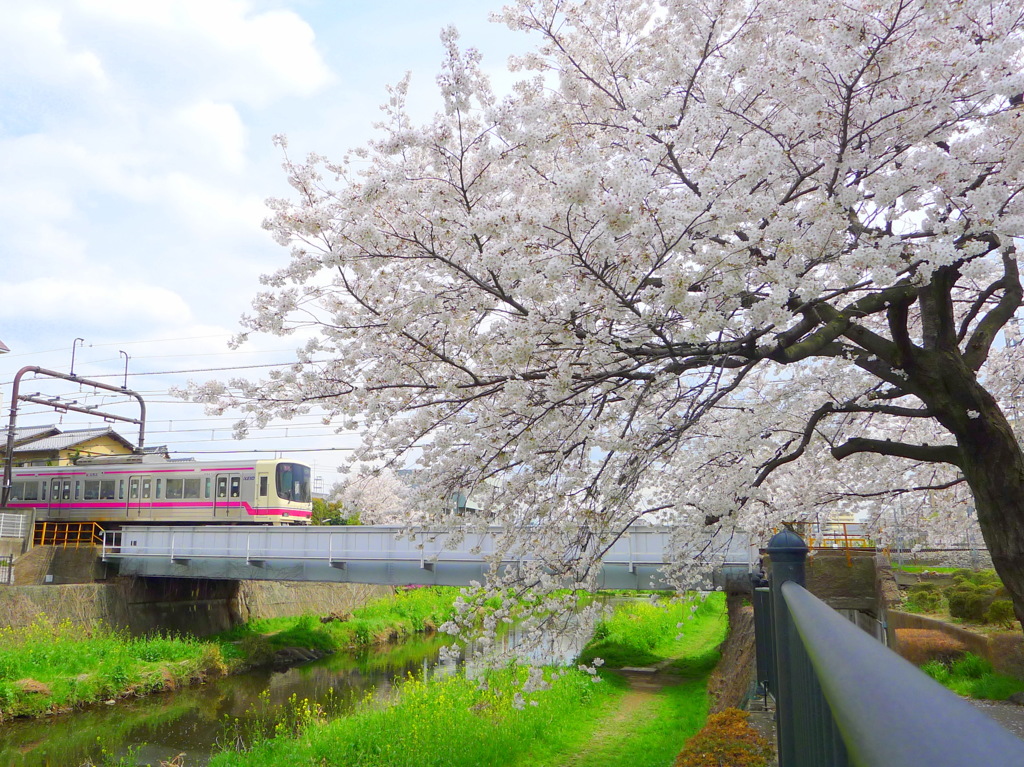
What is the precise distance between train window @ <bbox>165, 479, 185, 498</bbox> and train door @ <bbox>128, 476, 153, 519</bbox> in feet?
2.45

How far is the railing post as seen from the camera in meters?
2.52

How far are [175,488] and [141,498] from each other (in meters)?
1.44

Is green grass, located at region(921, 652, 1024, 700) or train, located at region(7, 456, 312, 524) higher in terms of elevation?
train, located at region(7, 456, 312, 524)

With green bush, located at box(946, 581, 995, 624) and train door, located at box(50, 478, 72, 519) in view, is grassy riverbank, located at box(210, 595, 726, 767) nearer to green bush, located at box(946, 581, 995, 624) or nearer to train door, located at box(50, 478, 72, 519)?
green bush, located at box(946, 581, 995, 624)

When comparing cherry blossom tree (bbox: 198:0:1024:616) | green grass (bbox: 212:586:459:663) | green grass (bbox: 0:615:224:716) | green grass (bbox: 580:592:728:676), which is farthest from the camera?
green grass (bbox: 212:586:459:663)

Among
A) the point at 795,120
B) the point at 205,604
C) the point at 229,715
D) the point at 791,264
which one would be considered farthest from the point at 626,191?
the point at 205,604

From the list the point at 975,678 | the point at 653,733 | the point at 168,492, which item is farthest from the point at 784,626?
the point at 168,492

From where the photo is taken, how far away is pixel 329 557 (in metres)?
17.6

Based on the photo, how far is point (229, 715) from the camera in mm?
14375

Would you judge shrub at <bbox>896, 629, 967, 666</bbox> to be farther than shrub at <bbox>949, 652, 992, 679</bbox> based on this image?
Yes

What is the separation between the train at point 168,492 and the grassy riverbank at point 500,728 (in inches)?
367

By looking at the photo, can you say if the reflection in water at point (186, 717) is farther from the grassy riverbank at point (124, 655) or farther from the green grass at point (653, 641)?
the green grass at point (653, 641)

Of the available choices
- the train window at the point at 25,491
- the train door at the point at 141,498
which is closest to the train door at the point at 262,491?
the train door at the point at 141,498

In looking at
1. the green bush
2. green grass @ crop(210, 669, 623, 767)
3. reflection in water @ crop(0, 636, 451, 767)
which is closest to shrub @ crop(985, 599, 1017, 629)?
the green bush
